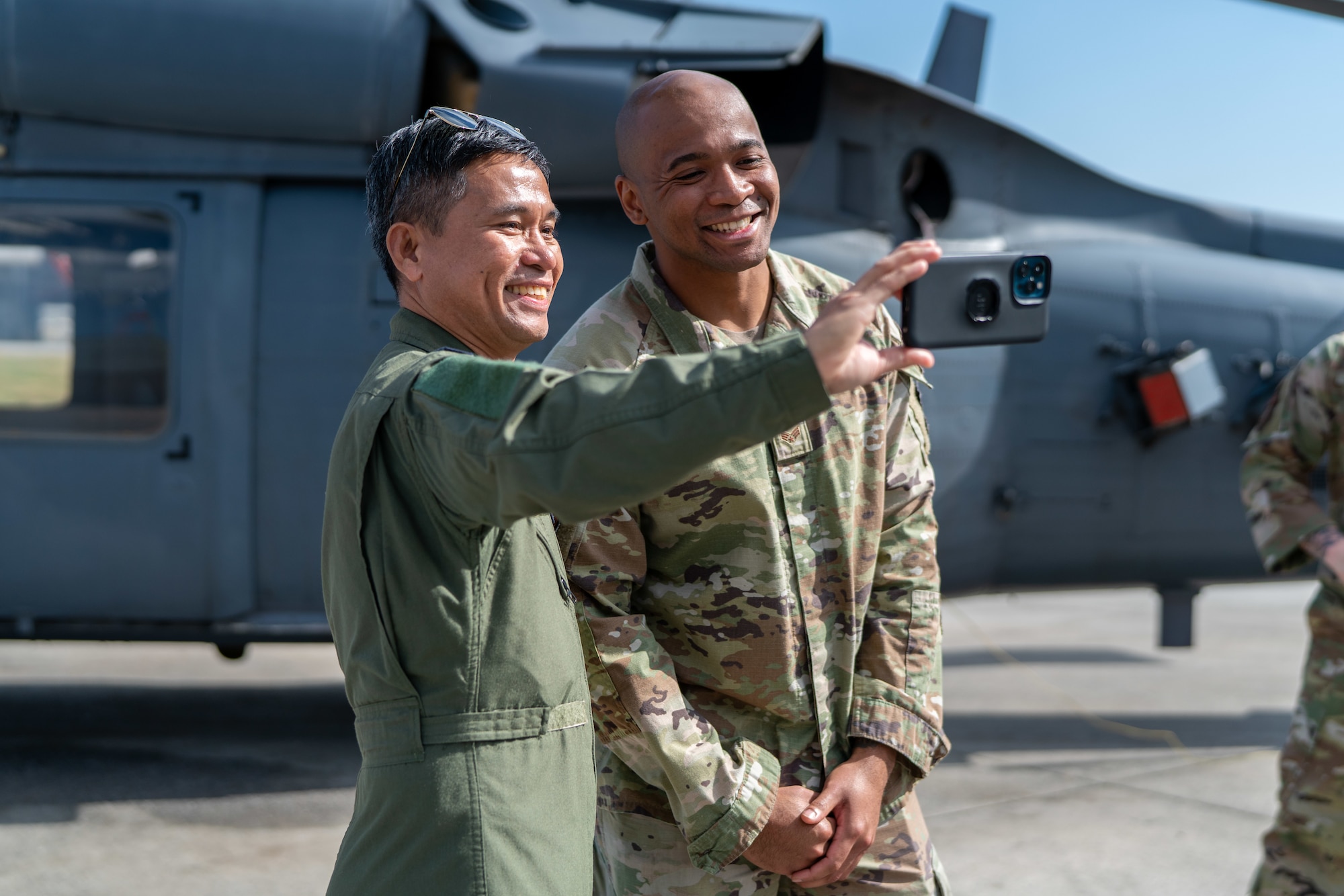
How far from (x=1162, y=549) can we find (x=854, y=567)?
3754 millimetres

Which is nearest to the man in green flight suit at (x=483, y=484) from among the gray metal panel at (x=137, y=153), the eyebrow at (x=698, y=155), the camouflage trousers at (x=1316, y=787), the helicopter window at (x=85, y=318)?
the eyebrow at (x=698, y=155)

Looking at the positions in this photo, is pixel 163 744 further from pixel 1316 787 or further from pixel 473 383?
pixel 473 383

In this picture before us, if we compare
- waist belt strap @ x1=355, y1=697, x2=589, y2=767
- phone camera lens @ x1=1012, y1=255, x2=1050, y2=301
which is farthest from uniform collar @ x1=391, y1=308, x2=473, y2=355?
phone camera lens @ x1=1012, y1=255, x2=1050, y2=301

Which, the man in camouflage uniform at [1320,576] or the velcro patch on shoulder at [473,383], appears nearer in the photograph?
the velcro patch on shoulder at [473,383]

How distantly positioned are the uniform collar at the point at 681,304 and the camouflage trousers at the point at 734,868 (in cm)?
77

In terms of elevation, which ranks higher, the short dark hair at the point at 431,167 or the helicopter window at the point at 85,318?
the short dark hair at the point at 431,167

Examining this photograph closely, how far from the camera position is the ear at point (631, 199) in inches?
78.3

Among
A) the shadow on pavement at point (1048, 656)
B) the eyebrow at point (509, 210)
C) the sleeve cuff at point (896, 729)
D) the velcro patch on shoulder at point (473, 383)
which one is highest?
the eyebrow at point (509, 210)

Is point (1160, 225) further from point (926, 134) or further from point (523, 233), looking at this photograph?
point (523, 233)

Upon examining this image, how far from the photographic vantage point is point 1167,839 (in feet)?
13.6

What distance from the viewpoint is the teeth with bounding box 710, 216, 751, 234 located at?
6.23ft

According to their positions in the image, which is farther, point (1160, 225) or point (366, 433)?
point (1160, 225)

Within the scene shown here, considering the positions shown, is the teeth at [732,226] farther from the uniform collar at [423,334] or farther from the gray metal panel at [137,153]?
the gray metal panel at [137,153]

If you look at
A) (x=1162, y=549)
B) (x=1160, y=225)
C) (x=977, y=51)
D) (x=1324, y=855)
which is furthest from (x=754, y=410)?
(x=977, y=51)
